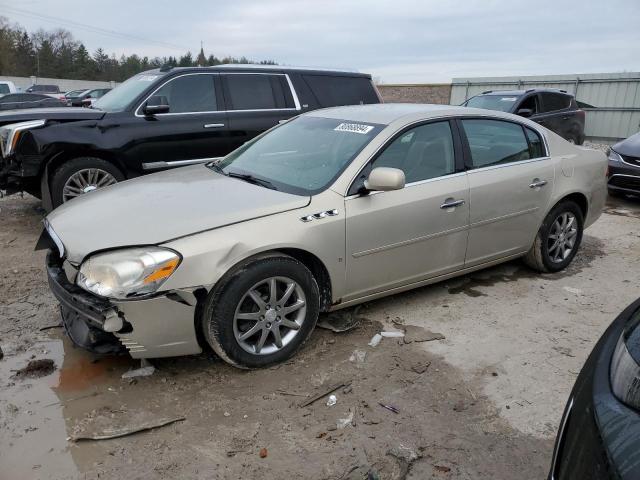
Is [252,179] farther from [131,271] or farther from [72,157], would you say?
[72,157]

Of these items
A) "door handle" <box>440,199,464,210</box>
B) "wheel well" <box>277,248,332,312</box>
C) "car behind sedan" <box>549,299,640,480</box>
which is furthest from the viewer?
"door handle" <box>440,199,464,210</box>

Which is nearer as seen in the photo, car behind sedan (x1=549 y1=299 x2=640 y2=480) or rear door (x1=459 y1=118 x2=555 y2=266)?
car behind sedan (x1=549 y1=299 x2=640 y2=480)

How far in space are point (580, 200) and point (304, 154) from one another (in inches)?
114

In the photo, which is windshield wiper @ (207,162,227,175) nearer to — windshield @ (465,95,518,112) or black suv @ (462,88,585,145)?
black suv @ (462,88,585,145)

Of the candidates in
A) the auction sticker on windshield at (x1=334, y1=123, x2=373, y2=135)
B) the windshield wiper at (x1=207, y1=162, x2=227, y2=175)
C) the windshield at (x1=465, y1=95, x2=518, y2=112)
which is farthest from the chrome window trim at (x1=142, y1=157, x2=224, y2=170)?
the windshield at (x1=465, y1=95, x2=518, y2=112)

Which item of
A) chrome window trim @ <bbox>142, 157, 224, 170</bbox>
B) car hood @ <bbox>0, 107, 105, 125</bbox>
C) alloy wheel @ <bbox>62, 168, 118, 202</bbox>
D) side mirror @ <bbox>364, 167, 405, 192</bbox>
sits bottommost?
alloy wheel @ <bbox>62, 168, 118, 202</bbox>

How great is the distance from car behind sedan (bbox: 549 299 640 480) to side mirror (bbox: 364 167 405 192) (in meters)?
1.75

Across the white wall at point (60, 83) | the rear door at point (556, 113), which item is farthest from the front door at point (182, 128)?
the white wall at point (60, 83)

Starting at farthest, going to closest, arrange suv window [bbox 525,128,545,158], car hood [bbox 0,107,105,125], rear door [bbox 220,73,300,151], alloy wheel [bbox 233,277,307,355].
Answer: rear door [bbox 220,73,300,151], car hood [bbox 0,107,105,125], suv window [bbox 525,128,545,158], alloy wheel [bbox 233,277,307,355]

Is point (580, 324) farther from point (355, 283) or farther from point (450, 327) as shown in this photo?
point (355, 283)

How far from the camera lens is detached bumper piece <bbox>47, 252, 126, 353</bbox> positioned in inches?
112

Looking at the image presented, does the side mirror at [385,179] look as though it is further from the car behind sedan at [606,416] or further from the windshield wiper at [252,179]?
the car behind sedan at [606,416]

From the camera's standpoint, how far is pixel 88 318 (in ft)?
9.56

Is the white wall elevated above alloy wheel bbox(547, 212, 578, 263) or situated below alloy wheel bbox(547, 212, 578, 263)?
above
